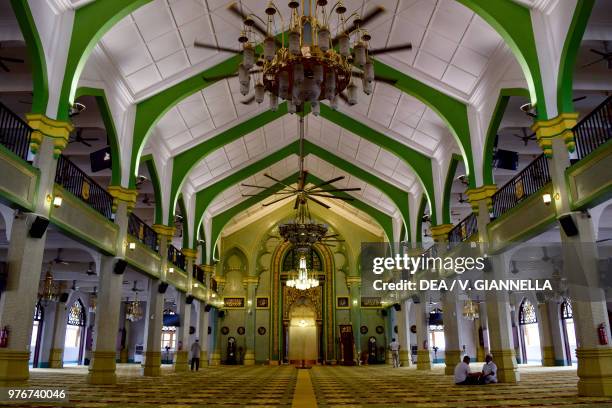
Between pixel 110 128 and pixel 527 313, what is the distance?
18.0 m

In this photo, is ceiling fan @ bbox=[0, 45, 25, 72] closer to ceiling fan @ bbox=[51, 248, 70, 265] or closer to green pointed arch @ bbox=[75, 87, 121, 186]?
green pointed arch @ bbox=[75, 87, 121, 186]

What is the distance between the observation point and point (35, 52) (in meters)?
6.86

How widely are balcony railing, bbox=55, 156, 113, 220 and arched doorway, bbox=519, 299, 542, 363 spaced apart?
17.2 meters

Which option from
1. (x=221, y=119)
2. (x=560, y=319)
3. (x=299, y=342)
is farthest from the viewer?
(x=299, y=342)

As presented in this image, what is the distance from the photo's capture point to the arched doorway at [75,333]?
20547 millimetres

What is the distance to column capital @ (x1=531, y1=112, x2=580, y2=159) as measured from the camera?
23.5 feet

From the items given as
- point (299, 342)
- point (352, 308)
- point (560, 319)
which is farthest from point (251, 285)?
point (560, 319)

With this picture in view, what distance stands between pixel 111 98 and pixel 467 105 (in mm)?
7557

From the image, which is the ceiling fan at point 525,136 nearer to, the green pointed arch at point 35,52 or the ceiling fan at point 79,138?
the green pointed arch at point 35,52

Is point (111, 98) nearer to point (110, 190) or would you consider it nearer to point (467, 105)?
point (110, 190)

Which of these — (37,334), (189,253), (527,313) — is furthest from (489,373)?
(37,334)

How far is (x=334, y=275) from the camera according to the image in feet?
73.1

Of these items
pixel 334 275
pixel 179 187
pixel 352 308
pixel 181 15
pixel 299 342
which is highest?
pixel 181 15
